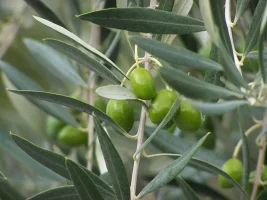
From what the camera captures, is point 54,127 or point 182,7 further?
point 54,127

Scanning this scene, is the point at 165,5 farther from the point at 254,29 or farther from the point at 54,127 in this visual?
the point at 54,127

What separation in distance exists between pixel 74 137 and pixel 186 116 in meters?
0.54

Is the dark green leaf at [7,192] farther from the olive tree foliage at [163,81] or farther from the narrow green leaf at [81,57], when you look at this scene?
the narrow green leaf at [81,57]

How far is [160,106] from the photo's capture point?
0.73 m

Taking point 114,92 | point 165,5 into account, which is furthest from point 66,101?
point 165,5

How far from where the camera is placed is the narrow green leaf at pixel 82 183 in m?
0.65

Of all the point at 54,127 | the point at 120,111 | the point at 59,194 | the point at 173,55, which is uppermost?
the point at 173,55

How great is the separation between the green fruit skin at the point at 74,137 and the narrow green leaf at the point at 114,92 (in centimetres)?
52

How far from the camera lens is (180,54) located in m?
0.67

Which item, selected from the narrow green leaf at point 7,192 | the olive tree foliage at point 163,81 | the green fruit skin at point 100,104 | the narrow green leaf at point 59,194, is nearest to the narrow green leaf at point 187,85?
the olive tree foliage at point 163,81

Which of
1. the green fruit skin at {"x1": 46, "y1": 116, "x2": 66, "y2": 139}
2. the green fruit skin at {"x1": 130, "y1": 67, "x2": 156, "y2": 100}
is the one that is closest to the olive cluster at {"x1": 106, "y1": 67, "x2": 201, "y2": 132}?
the green fruit skin at {"x1": 130, "y1": 67, "x2": 156, "y2": 100}

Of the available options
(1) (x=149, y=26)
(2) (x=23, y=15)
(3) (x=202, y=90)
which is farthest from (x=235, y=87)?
(2) (x=23, y=15)

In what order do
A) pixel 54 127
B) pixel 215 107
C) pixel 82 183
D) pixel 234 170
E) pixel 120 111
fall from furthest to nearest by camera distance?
pixel 54 127
pixel 234 170
pixel 120 111
pixel 82 183
pixel 215 107

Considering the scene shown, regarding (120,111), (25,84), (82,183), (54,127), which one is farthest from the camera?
(54,127)
